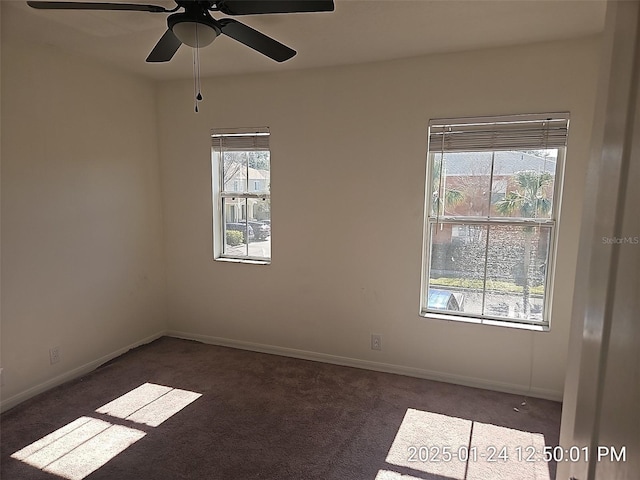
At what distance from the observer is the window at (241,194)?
3.49 m

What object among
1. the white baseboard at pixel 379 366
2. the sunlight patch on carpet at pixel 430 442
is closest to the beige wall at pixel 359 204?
the white baseboard at pixel 379 366

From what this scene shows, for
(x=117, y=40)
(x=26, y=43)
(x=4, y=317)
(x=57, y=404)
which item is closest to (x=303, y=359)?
(x=57, y=404)

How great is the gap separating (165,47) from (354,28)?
1.11m

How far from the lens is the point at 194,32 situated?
176cm

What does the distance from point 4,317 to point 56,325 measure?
1.27 feet

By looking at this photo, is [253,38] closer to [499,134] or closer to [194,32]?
[194,32]

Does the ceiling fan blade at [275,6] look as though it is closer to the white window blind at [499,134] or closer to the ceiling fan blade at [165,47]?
the ceiling fan blade at [165,47]

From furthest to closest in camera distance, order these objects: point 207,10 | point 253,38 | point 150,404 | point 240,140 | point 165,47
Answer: point 240,140 < point 150,404 < point 165,47 < point 253,38 < point 207,10

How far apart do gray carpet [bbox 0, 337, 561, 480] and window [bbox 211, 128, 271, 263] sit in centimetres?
110

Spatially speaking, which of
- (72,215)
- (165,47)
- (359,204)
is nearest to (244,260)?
(359,204)

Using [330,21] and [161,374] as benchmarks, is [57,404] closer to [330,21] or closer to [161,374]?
[161,374]

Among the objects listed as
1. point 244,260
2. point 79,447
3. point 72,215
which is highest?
point 72,215

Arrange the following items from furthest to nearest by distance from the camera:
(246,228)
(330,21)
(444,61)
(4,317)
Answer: (246,228) < (444,61) < (4,317) < (330,21)

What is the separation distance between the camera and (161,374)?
122 inches
